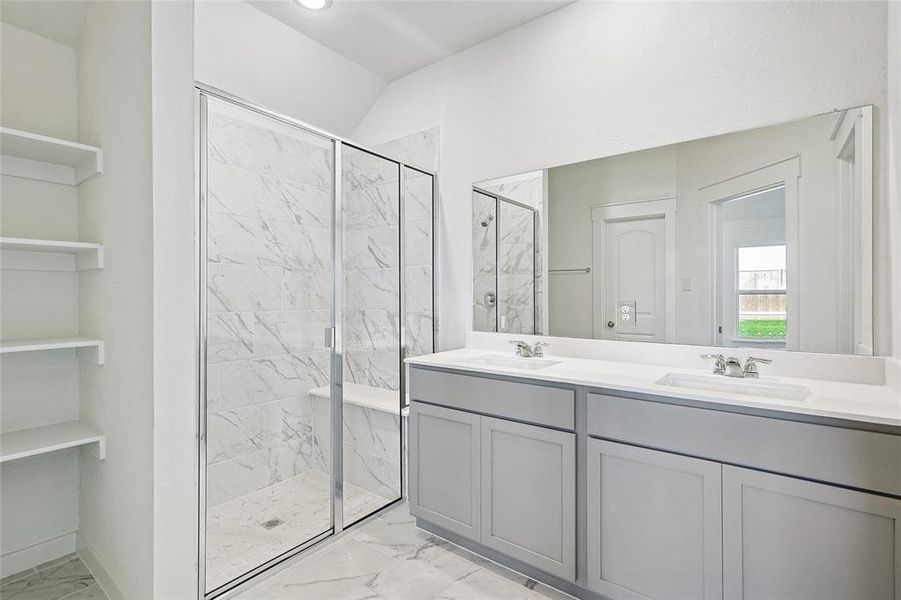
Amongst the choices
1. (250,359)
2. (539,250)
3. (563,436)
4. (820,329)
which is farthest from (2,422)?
(820,329)

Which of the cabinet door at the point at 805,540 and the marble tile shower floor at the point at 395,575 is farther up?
the cabinet door at the point at 805,540

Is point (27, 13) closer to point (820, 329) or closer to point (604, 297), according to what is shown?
point (604, 297)

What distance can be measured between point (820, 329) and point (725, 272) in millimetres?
388

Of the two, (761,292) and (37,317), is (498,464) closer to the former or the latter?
(761,292)

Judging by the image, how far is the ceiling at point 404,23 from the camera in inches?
91.4

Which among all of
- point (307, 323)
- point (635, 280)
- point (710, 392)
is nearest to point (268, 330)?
point (307, 323)

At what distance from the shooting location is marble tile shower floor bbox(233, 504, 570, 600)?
6.04 ft

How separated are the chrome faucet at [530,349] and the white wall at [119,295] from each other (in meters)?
1.65

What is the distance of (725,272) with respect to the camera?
190 cm

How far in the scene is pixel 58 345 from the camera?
70.6 inches

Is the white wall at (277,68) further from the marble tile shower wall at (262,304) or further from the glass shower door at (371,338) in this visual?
the glass shower door at (371,338)

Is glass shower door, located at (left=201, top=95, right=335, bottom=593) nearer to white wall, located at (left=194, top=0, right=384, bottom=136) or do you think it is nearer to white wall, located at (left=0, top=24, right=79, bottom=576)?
white wall, located at (left=194, top=0, right=384, bottom=136)

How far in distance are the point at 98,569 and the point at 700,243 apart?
298 cm

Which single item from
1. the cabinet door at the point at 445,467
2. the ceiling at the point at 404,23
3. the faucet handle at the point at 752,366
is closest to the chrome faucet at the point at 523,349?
the cabinet door at the point at 445,467
